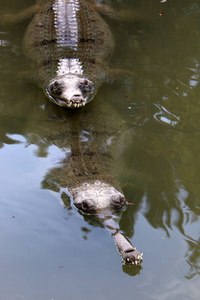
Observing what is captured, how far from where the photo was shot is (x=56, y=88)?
239 inches

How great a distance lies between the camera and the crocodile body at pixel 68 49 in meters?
6.15

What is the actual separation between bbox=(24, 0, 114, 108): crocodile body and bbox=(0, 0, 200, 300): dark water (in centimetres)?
20

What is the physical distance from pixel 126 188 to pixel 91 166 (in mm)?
Result: 501

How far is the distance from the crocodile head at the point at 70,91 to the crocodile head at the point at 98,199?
5.37ft

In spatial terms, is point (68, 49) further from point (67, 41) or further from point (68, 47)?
point (67, 41)

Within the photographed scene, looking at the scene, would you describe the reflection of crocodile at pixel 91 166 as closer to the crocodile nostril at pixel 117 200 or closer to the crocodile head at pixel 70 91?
the crocodile nostril at pixel 117 200

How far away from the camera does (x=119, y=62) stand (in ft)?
22.7

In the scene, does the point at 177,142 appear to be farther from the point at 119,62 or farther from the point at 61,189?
the point at 119,62

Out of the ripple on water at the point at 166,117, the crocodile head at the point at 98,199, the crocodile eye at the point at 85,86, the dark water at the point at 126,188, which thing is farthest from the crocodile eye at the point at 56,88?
the crocodile head at the point at 98,199

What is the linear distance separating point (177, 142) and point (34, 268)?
2.31 m

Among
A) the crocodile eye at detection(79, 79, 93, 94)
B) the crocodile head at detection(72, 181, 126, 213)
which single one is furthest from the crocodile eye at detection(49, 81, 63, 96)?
the crocodile head at detection(72, 181, 126, 213)

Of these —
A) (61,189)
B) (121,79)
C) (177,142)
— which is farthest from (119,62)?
(61,189)

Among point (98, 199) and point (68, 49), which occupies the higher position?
point (68, 49)

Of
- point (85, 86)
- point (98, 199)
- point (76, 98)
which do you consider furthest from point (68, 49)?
point (98, 199)
